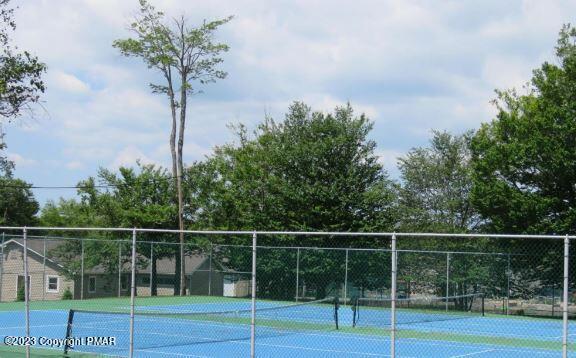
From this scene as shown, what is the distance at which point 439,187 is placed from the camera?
53.5m

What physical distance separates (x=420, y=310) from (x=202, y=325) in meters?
7.78

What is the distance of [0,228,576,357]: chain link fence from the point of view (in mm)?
17859

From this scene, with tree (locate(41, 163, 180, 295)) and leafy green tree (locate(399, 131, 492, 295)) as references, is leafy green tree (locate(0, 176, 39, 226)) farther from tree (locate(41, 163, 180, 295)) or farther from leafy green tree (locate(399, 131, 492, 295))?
leafy green tree (locate(399, 131, 492, 295))

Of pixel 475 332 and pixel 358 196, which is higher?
pixel 358 196

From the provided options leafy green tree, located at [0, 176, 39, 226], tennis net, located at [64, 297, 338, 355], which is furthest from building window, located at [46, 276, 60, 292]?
leafy green tree, located at [0, 176, 39, 226]

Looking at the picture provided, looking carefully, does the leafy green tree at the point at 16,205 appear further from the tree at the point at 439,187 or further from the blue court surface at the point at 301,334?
the blue court surface at the point at 301,334

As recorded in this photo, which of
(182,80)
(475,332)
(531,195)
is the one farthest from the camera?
(182,80)

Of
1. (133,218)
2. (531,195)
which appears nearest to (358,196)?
(531,195)

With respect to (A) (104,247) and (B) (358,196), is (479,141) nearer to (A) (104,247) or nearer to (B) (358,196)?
(B) (358,196)

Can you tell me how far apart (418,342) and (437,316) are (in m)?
5.74

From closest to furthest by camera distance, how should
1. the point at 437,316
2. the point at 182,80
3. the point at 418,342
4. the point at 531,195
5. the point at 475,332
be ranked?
the point at 418,342
the point at 475,332
the point at 437,316
the point at 531,195
the point at 182,80

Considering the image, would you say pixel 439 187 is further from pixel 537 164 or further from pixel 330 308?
pixel 330 308

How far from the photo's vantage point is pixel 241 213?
148 ft

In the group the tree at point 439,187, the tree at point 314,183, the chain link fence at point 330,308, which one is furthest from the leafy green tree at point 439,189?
the chain link fence at point 330,308
